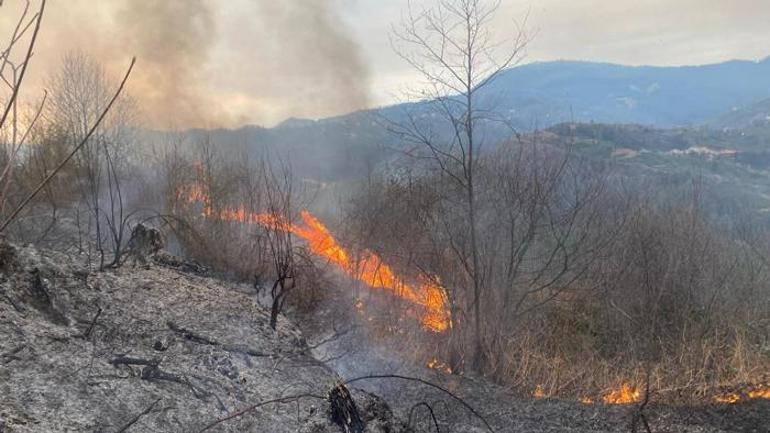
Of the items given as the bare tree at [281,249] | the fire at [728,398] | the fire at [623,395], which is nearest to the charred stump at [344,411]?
the bare tree at [281,249]

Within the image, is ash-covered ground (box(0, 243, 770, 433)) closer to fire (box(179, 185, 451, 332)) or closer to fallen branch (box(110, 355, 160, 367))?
fallen branch (box(110, 355, 160, 367))

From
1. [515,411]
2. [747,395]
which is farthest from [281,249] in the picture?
[747,395]

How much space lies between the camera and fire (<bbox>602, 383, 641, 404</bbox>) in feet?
27.1

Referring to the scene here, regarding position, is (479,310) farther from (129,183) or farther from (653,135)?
(653,135)

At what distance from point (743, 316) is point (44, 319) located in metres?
13.7

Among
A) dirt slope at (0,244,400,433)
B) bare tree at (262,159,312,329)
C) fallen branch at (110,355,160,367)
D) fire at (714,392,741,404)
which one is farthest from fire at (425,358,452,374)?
fallen branch at (110,355,160,367)

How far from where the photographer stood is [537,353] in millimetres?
9594

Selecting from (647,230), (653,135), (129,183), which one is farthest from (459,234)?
(653,135)

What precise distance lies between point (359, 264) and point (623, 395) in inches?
228

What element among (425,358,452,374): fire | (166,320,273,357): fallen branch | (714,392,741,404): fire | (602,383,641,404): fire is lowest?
(602,383,641,404): fire

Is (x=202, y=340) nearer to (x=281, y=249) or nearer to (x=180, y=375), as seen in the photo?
(x=180, y=375)

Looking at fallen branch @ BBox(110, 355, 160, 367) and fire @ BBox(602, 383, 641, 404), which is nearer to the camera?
fallen branch @ BBox(110, 355, 160, 367)

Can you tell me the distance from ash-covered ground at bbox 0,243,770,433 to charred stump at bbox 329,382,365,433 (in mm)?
67

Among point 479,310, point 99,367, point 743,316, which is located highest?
point 99,367
